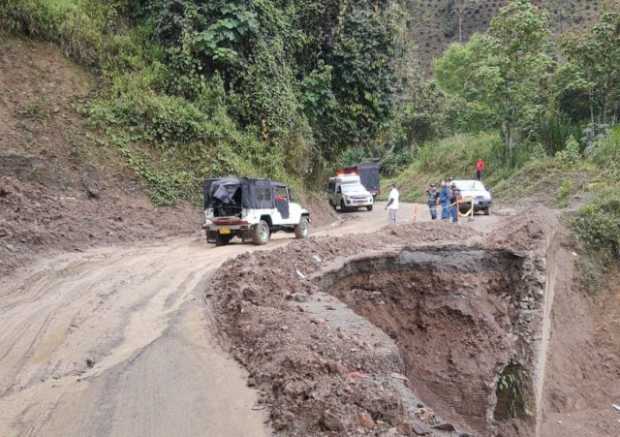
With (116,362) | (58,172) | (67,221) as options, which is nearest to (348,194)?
(58,172)

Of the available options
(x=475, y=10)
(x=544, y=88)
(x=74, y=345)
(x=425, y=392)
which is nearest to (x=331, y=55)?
(x=544, y=88)

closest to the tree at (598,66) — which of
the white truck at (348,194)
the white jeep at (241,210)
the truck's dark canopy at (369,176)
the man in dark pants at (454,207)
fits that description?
the white truck at (348,194)

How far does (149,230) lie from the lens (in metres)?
17.3

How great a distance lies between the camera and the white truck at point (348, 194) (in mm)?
33312

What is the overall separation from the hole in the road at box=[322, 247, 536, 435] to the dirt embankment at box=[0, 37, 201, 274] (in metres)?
7.50

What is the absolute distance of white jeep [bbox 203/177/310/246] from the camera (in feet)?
51.8

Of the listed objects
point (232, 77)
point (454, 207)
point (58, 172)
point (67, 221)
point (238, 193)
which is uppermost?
point (232, 77)

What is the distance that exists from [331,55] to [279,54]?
373 cm

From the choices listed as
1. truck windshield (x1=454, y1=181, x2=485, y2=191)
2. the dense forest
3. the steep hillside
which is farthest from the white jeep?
the steep hillside

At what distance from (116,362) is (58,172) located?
12570 mm

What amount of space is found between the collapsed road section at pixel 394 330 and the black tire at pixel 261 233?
276cm

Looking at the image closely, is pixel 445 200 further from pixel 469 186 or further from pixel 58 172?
pixel 58 172

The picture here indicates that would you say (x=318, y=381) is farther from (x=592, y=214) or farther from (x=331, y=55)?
(x=331, y=55)

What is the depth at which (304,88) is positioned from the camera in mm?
27141
